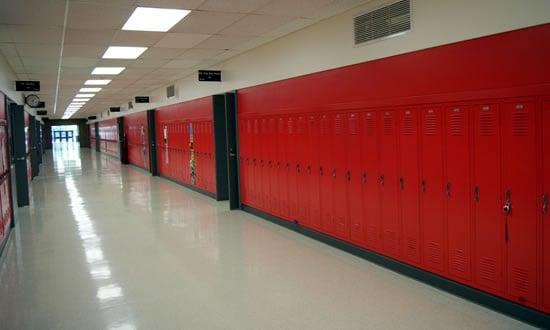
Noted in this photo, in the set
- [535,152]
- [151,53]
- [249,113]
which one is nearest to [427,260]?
[535,152]

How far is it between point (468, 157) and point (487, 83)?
66cm

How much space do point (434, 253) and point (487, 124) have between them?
4.62 ft

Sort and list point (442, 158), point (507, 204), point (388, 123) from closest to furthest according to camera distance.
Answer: point (507, 204) → point (442, 158) → point (388, 123)

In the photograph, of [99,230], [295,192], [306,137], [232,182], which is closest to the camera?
[306,137]

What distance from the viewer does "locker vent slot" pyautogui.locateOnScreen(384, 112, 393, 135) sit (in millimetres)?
4719

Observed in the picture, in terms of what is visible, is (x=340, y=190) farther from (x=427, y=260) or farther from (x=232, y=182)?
(x=232, y=182)

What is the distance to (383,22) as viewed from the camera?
15.7 ft

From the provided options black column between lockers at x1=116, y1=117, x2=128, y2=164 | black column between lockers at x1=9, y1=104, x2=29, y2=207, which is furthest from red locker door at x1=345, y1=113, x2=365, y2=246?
black column between lockers at x1=116, y1=117, x2=128, y2=164

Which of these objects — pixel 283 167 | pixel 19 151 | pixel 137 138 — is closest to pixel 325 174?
pixel 283 167

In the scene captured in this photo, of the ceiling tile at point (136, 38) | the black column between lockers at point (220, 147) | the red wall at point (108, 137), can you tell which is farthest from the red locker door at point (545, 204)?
the red wall at point (108, 137)

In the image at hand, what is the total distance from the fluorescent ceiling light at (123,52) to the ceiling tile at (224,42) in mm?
1101

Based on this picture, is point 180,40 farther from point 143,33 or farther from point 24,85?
point 24,85

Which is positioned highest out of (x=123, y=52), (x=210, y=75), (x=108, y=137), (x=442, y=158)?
(x=123, y=52)

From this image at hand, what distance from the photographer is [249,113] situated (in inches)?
319
